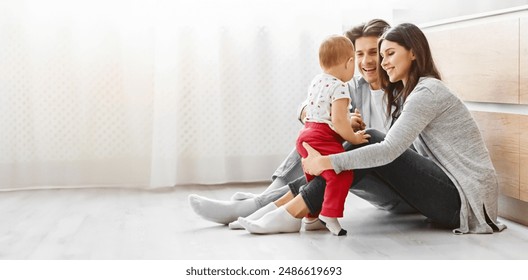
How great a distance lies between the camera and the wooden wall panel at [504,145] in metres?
2.12

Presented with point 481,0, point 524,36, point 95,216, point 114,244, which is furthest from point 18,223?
point 481,0

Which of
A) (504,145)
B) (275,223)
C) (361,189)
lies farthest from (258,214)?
(504,145)

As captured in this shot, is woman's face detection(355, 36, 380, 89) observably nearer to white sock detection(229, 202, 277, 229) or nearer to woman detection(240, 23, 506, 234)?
woman detection(240, 23, 506, 234)

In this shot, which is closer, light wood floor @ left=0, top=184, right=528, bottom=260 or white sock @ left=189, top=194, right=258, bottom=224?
light wood floor @ left=0, top=184, right=528, bottom=260

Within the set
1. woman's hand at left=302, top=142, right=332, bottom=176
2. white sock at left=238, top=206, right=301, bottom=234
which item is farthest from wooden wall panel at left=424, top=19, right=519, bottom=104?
white sock at left=238, top=206, right=301, bottom=234

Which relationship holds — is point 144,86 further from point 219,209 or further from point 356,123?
point 356,123

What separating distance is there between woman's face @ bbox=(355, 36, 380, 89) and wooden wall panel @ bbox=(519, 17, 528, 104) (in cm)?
47

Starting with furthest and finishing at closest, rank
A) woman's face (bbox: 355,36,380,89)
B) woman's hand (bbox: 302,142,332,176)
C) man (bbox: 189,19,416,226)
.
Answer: woman's face (bbox: 355,36,380,89) → man (bbox: 189,19,416,226) → woman's hand (bbox: 302,142,332,176)

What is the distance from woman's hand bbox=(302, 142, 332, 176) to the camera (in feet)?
6.49

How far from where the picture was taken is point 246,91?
3168 mm

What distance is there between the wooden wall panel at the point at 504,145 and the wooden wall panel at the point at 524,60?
0.07m

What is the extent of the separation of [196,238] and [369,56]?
832mm

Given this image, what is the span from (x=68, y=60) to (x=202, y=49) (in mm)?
571

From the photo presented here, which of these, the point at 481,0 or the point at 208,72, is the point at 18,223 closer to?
the point at 208,72
